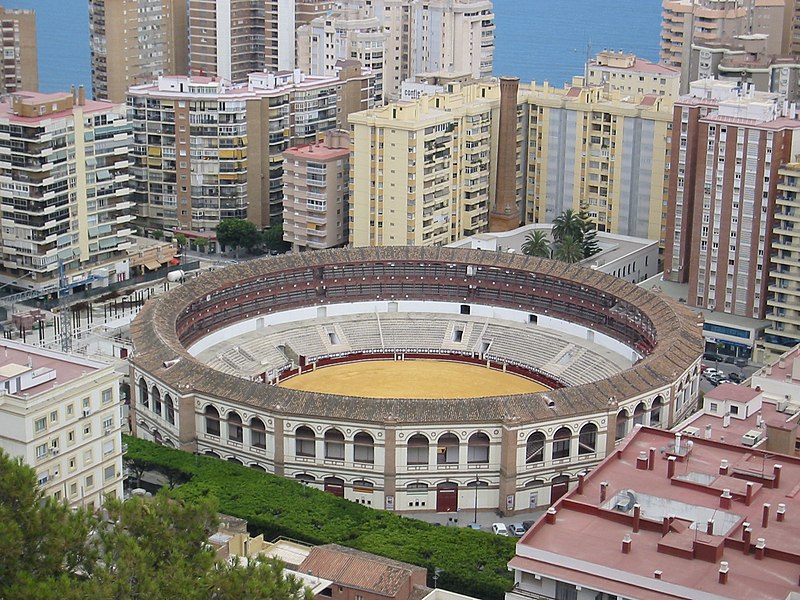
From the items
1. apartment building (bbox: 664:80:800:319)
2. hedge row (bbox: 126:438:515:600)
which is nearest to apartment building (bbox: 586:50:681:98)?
apartment building (bbox: 664:80:800:319)

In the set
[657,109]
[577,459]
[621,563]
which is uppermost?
[657,109]

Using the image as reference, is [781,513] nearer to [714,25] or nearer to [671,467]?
[671,467]

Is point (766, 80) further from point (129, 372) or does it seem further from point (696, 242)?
point (129, 372)

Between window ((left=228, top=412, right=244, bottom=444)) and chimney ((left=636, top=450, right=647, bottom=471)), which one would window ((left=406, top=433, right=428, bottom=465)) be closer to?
window ((left=228, top=412, right=244, bottom=444))

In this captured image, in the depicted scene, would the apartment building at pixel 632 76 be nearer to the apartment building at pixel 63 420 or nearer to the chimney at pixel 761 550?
the apartment building at pixel 63 420

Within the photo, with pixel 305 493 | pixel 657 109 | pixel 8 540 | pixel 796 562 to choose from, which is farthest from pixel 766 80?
pixel 8 540
